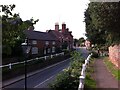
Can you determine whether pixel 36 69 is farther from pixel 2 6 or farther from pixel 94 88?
pixel 2 6

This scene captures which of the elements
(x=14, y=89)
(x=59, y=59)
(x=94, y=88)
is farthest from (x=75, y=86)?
(x=59, y=59)

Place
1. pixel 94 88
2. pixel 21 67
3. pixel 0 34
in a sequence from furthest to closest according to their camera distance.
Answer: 1. pixel 21 67
2. pixel 94 88
3. pixel 0 34

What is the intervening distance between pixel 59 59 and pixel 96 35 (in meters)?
8.44

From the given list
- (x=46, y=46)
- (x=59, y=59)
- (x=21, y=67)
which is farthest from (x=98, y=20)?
(x=46, y=46)

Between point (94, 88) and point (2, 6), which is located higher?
point (2, 6)

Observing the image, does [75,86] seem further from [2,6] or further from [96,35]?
[96,35]

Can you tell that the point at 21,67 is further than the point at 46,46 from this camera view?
No

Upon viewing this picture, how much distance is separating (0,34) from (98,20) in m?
7.94

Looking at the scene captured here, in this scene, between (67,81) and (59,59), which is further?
(59,59)

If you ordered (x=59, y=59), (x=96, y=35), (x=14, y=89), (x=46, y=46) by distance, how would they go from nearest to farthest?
(x=14, y=89), (x=96, y=35), (x=59, y=59), (x=46, y=46)

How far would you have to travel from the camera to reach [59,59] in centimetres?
5325

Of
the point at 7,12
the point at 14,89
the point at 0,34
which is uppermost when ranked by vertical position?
the point at 7,12

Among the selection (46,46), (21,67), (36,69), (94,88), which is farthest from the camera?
(46,46)

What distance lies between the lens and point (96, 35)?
4850 cm
